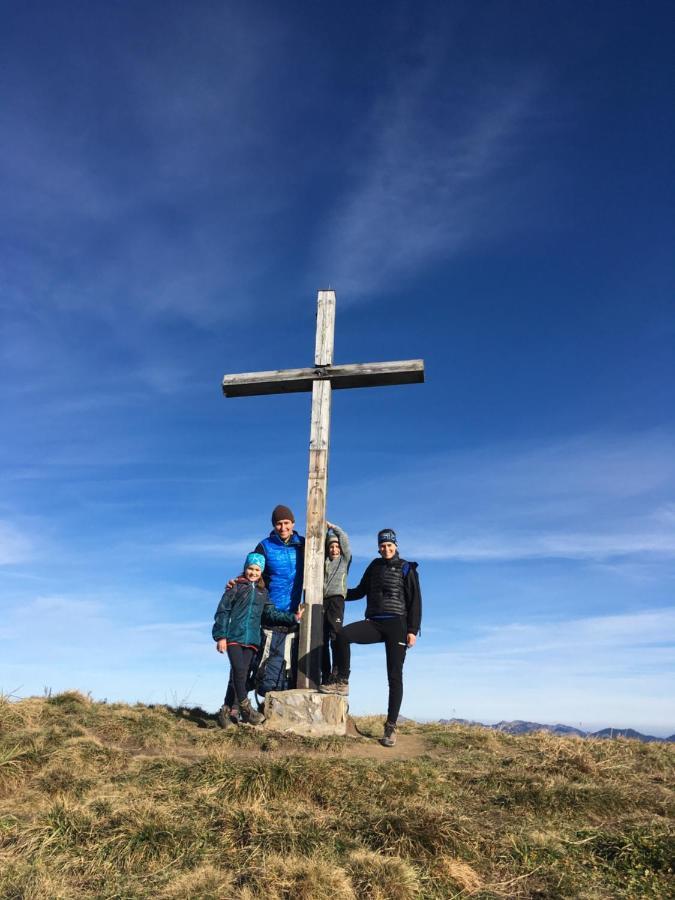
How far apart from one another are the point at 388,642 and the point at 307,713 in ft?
4.66

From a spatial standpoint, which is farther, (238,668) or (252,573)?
(252,573)

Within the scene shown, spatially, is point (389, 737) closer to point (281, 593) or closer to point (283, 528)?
point (281, 593)

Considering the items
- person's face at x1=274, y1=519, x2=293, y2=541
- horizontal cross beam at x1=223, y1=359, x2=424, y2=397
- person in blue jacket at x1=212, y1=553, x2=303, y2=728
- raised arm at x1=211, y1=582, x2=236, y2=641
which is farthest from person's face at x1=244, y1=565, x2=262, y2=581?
horizontal cross beam at x1=223, y1=359, x2=424, y2=397

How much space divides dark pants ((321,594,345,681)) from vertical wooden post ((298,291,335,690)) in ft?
0.67

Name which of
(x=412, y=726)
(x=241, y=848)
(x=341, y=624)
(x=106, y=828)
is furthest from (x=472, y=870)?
(x=412, y=726)

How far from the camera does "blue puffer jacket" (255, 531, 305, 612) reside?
33.0 ft

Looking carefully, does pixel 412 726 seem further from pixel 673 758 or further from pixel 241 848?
pixel 241 848

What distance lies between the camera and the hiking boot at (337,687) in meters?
8.96

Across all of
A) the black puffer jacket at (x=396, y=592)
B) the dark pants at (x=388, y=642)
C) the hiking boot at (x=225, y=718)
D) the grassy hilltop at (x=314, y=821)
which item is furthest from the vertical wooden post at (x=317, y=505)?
the grassy hilltop at (x=314, y=821)

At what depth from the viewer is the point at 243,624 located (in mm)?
9188

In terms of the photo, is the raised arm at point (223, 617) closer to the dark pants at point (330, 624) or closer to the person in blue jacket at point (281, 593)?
the person in blue jacket at point (281, 593)

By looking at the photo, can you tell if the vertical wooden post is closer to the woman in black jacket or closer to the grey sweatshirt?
the grey sweatshirt

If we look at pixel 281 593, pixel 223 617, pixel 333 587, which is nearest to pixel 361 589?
pixel 333 587

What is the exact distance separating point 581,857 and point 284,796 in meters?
2.32
